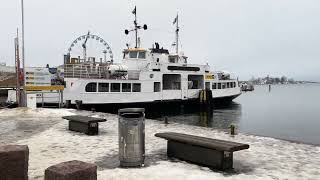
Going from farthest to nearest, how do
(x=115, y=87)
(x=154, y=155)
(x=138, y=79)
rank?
(x=138, y=79) → (x=115, y=87) → (x=154, y=155)

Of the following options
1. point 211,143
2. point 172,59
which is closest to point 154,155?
point 211,143

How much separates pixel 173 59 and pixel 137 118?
91.6 ft

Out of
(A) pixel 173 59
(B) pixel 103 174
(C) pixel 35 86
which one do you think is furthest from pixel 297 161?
(A) pixel 173 59

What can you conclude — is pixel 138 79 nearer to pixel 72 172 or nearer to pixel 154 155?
pixel 154 155

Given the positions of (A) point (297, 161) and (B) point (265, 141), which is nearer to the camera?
(A) point (297, 161)

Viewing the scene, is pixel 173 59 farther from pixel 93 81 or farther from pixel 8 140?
pixel 8 140

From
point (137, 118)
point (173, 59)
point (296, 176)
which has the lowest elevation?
point (296, 176)

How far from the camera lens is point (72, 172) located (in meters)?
4.19

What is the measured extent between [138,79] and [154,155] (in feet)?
73.5

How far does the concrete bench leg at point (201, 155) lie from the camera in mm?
6648

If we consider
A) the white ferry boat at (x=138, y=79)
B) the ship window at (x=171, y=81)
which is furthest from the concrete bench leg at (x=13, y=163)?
the ship window at (x=171, y=81)

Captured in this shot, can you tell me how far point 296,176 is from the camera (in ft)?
20.8

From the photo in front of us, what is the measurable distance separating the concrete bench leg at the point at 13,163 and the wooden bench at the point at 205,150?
128 inches

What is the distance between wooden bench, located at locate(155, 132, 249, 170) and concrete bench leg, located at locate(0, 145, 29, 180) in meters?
3.26
